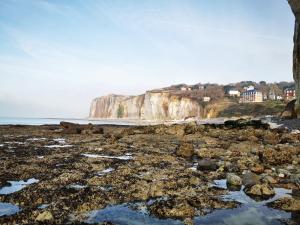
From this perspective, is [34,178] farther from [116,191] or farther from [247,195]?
[247,195]

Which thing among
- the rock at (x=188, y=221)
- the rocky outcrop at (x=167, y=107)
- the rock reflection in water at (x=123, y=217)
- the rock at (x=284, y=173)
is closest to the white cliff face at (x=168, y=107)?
the rocky outcrop at (x=167, y=107)

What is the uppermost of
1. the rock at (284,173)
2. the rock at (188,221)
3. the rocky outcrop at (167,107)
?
the rocky outcrop at (167,107)

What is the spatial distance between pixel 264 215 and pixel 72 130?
3460 cm

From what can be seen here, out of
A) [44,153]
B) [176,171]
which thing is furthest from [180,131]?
[176,171]

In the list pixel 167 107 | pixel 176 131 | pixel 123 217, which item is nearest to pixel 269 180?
pixel 123 217

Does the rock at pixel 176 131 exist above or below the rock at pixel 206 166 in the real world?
above

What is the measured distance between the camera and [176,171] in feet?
44.8

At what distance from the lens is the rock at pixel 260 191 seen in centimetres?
984

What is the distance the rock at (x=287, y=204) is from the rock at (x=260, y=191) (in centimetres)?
82

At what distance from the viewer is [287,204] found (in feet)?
28.1

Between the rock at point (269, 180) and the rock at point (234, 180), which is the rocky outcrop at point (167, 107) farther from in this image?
the rock at point (234, 180)

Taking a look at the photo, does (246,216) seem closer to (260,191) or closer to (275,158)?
(260,191)

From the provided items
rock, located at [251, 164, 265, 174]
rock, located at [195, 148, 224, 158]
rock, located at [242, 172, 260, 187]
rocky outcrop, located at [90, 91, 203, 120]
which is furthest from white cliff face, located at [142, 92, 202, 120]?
rock, located at [242, 172, 260, 187]

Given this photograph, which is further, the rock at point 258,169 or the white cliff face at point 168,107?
the white cliff face at point 168,107
